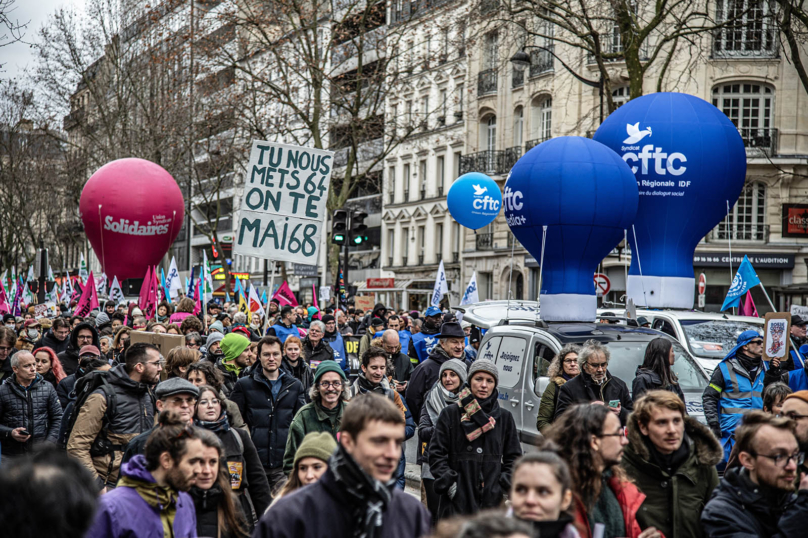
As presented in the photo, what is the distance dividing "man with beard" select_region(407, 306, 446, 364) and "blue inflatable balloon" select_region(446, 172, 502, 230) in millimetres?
8356

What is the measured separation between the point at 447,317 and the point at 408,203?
37.1 meters

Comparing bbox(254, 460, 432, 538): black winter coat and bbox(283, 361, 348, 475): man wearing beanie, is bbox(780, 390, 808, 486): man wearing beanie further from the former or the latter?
bbox(283, 361, 348, 475): man wearing beanie

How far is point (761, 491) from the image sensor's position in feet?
15.0

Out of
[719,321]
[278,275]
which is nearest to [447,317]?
[719,321]

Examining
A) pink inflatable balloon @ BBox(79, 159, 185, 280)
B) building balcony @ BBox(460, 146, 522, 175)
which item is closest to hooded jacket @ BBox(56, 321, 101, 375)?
pink inflatable balloon @ BBox(79, 159, 185, 280)

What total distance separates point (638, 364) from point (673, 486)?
521 centimetres

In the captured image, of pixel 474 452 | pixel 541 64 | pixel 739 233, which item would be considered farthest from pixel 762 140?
pixel 474 452

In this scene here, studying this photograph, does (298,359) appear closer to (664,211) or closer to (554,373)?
(554,373)

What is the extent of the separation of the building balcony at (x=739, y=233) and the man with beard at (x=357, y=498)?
3389cm

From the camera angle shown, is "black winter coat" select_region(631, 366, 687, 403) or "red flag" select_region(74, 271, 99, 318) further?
"red flag" select_region(74, 271, 99, 318)

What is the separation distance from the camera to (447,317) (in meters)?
16.2

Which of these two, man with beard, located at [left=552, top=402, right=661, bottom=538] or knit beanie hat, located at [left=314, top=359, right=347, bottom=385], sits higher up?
knit beanie hat, located at [left=314, top=359, right=347, bottom=385]

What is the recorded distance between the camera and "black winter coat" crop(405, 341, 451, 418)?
9.93m

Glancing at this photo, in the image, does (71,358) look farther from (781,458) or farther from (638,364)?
(781,458)
